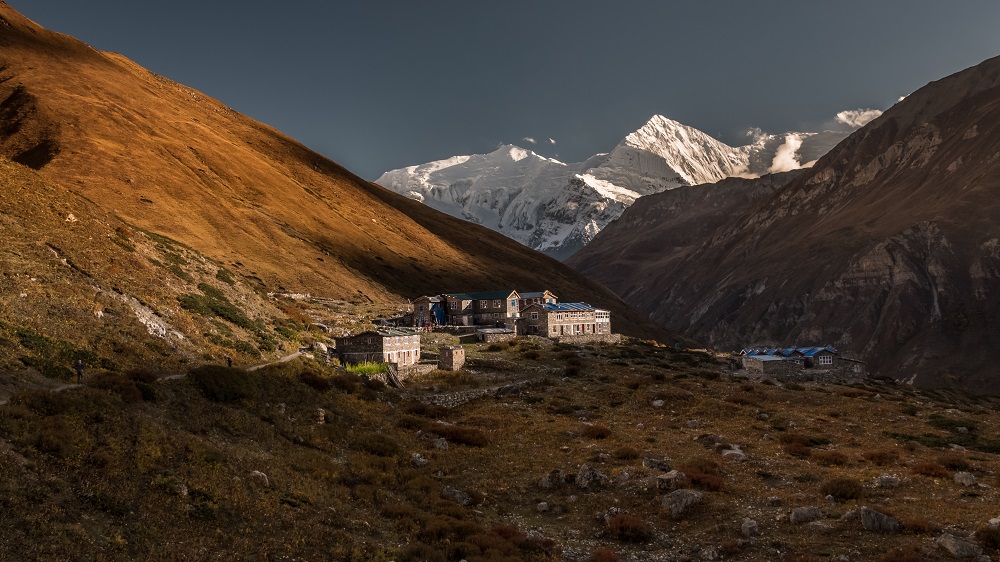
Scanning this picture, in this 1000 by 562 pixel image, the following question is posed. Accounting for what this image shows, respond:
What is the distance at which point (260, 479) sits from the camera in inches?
961

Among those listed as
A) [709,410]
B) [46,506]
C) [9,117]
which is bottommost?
[709,410]

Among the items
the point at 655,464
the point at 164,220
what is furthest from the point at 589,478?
the point at 164,220

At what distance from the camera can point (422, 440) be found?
39812 mm

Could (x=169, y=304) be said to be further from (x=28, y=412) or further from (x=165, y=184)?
(x=165, y=184)

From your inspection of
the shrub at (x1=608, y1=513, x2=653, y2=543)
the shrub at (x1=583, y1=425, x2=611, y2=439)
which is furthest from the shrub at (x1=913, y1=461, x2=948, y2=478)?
the shrub at (x1=583, y1=425, x2=611, y2=439)

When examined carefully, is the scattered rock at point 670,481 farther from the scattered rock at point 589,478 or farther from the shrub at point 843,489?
the shrub at point 843,489

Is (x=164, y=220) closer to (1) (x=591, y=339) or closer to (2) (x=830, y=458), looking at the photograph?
(1) (x=591, y=339)

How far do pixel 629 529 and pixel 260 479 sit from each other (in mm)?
14929

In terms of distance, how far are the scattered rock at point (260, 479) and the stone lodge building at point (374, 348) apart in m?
34.9

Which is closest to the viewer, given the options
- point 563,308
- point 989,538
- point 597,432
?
point 989,538

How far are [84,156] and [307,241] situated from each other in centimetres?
4194

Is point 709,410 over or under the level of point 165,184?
under

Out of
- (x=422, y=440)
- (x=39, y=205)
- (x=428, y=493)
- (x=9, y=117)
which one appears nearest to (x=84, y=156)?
(x=9, y=117)

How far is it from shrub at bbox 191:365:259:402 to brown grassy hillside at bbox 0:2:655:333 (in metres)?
67.2
